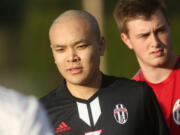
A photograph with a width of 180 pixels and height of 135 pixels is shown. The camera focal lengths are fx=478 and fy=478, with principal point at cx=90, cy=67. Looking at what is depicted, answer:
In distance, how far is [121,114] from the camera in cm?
346

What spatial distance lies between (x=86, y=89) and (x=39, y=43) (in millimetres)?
22428

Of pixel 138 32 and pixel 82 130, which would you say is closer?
pixel 82 130

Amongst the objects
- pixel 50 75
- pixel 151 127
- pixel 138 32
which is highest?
pixel 138 32

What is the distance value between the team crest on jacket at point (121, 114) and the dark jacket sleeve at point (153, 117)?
0.48 feet

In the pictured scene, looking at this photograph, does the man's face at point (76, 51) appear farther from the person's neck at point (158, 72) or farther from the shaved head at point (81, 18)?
the person's neck at point (158, 72)

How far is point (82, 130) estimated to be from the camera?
3455 mm

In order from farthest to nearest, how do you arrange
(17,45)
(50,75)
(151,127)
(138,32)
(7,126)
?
1. (17,45)
2. (50,75)
3. (138,32)
4. (151,127)
5. (7,126)

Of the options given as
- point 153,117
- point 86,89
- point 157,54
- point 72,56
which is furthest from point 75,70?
point 157,54

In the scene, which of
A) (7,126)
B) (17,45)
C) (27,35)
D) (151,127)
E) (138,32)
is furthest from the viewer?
(17,45)

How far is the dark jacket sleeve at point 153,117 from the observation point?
3422mm

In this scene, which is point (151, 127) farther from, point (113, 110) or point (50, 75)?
point (50, 75)

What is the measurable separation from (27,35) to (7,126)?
27.5m

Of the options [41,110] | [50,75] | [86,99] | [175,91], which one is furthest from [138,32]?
[50,75]

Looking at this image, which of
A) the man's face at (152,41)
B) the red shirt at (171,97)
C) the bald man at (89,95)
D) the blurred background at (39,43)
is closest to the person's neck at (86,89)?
the bald man at (89,95)
